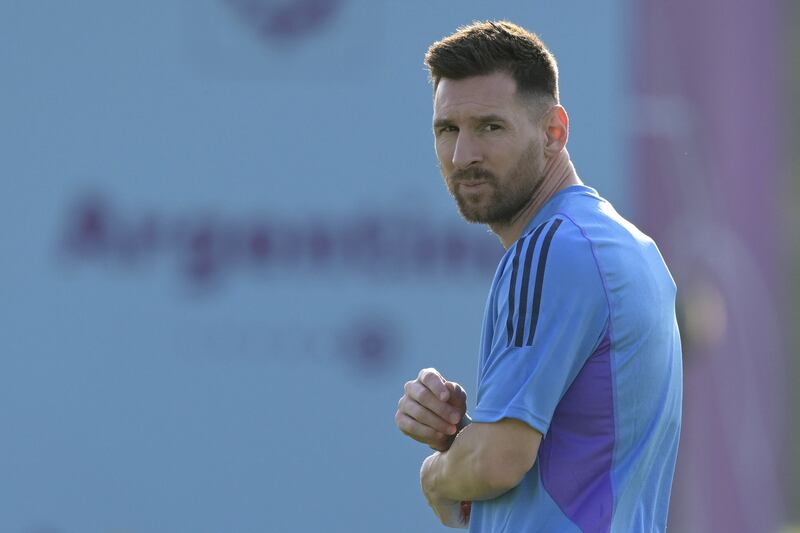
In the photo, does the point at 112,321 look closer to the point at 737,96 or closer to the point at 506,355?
the point at 737,96

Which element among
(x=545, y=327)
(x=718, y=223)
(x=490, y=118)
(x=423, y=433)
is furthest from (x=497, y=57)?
(x=718, y=223)

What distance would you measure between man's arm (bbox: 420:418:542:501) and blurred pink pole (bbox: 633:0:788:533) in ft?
13.7

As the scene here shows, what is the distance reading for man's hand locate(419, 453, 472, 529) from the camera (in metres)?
2.58

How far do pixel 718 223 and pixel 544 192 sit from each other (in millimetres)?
4243

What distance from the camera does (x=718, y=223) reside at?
6711mm

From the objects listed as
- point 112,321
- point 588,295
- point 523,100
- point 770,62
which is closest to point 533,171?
point 523,100

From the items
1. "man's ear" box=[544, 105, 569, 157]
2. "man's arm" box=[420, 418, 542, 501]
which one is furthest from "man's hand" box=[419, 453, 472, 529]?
"man's ear" box=[544, 105, 569, 157]

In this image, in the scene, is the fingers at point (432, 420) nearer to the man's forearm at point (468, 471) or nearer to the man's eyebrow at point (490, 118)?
the man's forearm at point (468, 471)

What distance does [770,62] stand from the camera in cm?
710

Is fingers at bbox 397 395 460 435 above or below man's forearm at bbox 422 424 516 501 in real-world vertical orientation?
above

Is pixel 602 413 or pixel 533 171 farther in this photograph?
pixel 533 171

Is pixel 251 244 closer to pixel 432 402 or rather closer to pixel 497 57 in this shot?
pixel 497 57

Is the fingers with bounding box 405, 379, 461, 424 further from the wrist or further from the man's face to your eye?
the man's face

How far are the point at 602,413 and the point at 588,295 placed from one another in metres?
0.21
